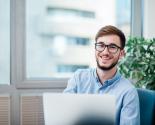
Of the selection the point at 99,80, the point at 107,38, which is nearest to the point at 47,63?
the point at 99,80

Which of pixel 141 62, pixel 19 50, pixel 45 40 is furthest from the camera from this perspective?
pixel 45 40

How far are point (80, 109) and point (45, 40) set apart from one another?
1.79 metres

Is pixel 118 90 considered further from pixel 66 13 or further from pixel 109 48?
pixel 66 13

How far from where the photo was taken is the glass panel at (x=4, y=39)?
262 cm

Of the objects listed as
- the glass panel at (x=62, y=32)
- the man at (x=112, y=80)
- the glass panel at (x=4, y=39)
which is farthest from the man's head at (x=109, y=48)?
the glass panel at (x=4, y=39)

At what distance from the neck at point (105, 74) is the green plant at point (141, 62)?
0.68m

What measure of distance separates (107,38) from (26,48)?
1.31 m

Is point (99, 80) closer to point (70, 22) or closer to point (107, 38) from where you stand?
point (107, 38)

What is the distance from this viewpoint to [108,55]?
5.01ft

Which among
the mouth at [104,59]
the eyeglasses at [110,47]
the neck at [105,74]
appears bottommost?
the neck at [105,74]

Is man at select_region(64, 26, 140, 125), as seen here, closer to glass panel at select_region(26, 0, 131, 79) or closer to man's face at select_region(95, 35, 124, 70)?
man's face at select_region(95, 35, 124, 70)

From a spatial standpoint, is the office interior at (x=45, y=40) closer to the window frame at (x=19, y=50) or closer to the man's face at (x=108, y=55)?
the window frame at (x=19, y=50)

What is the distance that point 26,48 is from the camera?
2.68m

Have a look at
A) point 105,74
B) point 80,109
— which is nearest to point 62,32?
point 105,74
